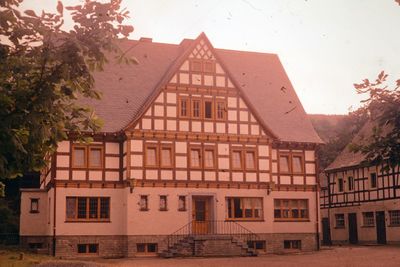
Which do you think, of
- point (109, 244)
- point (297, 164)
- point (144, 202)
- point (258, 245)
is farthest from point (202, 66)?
point (109, 244)

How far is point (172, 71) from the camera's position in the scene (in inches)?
1421

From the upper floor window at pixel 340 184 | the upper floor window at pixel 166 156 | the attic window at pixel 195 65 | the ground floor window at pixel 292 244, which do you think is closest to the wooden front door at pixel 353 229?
the upper floor window at pixel 340 184

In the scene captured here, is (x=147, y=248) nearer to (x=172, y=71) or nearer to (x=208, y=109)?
(x=208, y=109)

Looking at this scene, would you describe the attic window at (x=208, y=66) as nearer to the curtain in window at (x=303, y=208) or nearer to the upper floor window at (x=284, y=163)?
the upper floor window at (x=284, y=163)

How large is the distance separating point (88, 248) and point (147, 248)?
318 cm

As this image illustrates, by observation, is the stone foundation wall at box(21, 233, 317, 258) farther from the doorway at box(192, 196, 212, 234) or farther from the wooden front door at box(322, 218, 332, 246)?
the wooden front door at box(322, 218, 332, 246)

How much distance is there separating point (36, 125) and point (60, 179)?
22.2 meters

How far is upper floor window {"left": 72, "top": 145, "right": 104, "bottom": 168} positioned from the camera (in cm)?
3438

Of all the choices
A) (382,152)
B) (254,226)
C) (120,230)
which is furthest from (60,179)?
(382,152)

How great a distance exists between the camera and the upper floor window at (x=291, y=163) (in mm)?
38781

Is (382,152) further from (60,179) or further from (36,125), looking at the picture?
(60,179)

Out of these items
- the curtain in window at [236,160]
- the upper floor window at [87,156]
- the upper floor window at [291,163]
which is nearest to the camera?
the upper floor window at [87,156]

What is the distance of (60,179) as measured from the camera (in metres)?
33.8

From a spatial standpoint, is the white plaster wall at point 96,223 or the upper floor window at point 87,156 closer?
the white plaster wall at point 96,223
